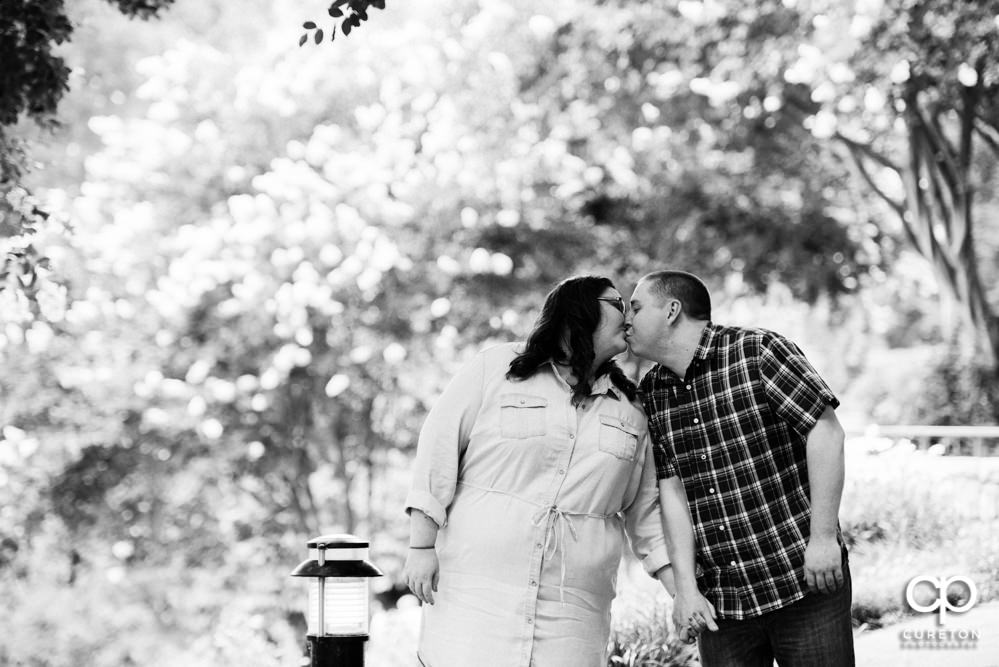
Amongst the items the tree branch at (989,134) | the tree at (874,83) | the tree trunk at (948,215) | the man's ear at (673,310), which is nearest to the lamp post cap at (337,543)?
the man's ear at (673,310)

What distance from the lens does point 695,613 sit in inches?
126

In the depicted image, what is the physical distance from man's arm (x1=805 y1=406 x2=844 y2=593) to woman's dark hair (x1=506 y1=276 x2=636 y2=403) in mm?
616

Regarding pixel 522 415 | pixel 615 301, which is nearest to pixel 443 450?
pixel 522 415

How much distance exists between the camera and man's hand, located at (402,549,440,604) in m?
3.18

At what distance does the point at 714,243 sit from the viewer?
452 inches

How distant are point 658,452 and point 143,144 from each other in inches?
326

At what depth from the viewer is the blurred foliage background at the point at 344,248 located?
1011 cm

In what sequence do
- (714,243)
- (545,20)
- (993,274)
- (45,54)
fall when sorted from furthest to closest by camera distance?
(993,274)
(714,243)
(545,20)
(45,54)

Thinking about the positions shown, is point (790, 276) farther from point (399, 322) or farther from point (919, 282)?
point (919, 282)

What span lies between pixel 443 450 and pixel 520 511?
0.85 feet

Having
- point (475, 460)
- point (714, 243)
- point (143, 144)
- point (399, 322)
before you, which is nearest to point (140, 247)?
point (143, 144)

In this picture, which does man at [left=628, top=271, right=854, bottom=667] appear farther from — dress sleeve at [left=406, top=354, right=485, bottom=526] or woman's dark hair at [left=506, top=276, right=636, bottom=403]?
dress sleeve at [left=406, top=354, right=485, bottom=526]

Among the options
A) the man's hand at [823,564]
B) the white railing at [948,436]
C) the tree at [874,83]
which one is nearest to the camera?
the man's hand at [823,564]

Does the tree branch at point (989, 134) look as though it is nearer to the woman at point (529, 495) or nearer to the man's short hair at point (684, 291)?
the man's short hair at point (684, 291)
